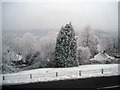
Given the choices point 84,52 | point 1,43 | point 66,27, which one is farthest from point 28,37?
point 84,52

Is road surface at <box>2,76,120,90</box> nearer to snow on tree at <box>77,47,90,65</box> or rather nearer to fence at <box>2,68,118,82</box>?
fence at <box>2,68,118,82</box>

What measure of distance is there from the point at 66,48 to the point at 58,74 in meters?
0.59

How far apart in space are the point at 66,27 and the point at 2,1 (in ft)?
4.83

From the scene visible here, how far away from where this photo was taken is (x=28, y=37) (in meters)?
3.27

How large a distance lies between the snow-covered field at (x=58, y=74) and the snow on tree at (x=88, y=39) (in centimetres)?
37

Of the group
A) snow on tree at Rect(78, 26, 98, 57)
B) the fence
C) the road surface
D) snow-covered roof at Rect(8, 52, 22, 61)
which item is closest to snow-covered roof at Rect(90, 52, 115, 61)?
snow on tree at Rect(78, 26, 98, 57)

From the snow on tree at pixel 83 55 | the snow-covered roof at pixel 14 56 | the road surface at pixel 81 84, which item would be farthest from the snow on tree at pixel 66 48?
the snow-covered roof at pixel 14 56

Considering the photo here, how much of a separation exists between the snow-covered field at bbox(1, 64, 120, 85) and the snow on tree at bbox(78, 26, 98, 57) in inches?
14.5

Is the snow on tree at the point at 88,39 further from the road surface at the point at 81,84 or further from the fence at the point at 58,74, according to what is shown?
the road surface at the point at 81,84

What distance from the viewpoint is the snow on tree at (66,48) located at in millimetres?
3268

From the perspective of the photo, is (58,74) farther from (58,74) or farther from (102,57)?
(102,57)

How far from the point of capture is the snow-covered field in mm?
3203

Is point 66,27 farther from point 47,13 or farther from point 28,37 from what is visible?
point 28,37

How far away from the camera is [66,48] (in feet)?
10.7
